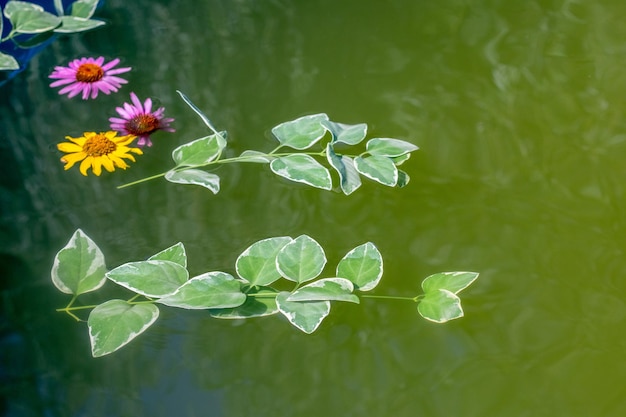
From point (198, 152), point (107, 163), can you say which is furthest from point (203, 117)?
point (107, 163)

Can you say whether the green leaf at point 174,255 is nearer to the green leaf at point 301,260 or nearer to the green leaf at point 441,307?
the green leaf at point 301,260

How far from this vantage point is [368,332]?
36.4 inches

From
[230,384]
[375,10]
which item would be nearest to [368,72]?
[375,10]

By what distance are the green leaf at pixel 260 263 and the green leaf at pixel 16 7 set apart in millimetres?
695

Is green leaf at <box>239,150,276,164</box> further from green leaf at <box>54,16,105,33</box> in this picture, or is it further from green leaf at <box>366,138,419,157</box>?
green leaf at <box>54,16,105,33</box>

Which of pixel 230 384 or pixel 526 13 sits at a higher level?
pixel 526 13

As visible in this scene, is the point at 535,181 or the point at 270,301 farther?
the point at 535,181

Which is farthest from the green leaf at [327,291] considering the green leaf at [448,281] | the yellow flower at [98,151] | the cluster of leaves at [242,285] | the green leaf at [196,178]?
the yellow flower at [98,151]

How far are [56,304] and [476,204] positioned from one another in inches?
23.6

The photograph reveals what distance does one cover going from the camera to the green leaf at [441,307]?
924mm

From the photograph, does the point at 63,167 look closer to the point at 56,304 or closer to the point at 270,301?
the point at 56,304

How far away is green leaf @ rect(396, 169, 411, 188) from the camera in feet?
3.60

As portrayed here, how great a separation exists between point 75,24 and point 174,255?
58cm

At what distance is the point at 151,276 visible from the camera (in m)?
0.94
